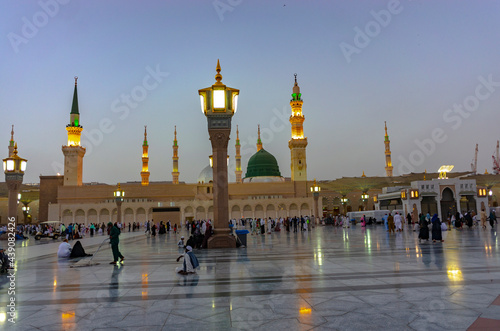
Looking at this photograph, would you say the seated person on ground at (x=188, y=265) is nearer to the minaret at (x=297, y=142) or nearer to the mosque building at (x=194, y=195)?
the mosque building at (x=194, y=195)

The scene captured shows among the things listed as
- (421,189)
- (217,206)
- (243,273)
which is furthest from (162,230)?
(421,189)

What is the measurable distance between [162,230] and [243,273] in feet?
62.0

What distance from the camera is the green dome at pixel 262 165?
67125 millimetres

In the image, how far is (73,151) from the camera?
55.8 m

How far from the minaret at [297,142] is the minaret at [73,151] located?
32.6m

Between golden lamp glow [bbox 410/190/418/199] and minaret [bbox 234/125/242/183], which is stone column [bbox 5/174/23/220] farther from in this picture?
minaret [bbox 234/125/242/183]

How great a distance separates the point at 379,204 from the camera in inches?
1827

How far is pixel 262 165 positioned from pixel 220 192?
5691cm

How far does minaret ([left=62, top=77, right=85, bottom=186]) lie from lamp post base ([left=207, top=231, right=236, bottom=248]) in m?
51.4

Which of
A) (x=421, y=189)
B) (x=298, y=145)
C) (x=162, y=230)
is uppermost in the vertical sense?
(x=298, y=145)

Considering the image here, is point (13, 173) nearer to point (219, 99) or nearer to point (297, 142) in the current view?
point (219, 99)

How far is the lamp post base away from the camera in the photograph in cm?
1119

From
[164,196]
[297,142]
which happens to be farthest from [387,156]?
[164,196]

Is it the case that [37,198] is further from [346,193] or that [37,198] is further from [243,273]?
[243,273]
